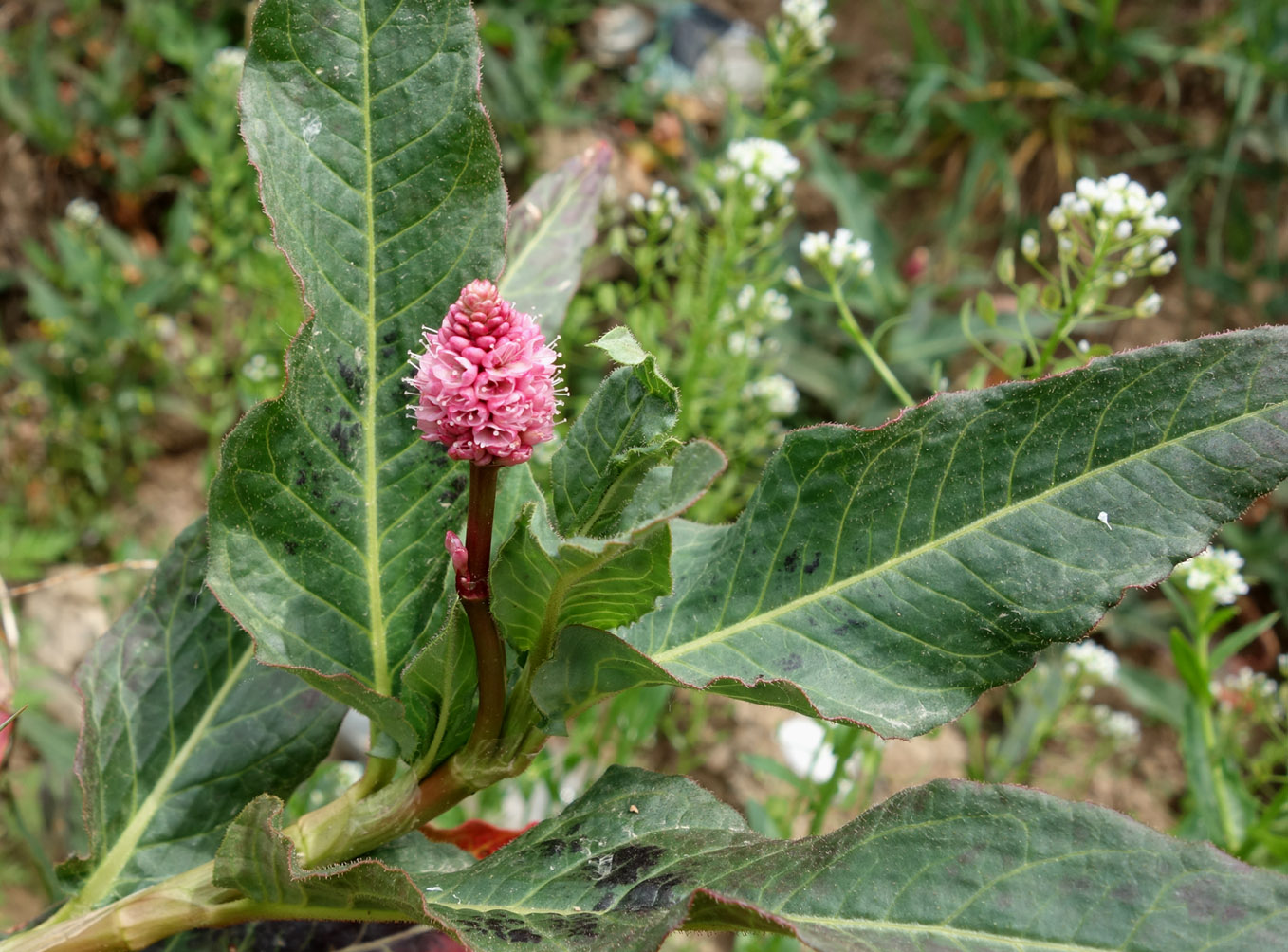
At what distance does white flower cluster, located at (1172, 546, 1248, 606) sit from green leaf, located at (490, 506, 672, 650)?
93 centimetres

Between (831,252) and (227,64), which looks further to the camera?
(227,64)

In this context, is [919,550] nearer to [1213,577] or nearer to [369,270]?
[369,270]

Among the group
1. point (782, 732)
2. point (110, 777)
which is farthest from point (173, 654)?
point (782, 732)

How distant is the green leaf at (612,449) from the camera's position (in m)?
0.69

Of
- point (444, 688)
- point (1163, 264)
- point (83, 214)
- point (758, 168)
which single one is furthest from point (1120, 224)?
point (83, 214)

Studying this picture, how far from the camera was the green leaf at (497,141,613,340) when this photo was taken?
1.06 meters

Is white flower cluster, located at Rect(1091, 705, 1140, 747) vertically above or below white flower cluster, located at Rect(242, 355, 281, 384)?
below

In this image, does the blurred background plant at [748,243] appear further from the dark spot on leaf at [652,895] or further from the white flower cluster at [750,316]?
the dark spot on leaf at [652,895]

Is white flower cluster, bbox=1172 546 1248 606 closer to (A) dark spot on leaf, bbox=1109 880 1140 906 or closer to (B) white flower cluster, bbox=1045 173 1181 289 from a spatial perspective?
(B) white flower cluster, bbox=1045 173 1181 289

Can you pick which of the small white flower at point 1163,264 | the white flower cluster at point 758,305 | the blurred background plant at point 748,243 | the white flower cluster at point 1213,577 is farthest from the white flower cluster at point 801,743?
the small white flower at point 1163,264

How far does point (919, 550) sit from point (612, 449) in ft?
0.79

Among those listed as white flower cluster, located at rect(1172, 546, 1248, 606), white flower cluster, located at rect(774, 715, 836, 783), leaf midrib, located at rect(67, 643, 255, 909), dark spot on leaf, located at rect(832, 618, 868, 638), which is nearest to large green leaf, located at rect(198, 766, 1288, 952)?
dark spot on leaf, located at rect(832, 618, 868, 638)

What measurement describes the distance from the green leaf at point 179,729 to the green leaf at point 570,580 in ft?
1.05

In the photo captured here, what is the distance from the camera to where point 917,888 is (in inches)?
25.9
